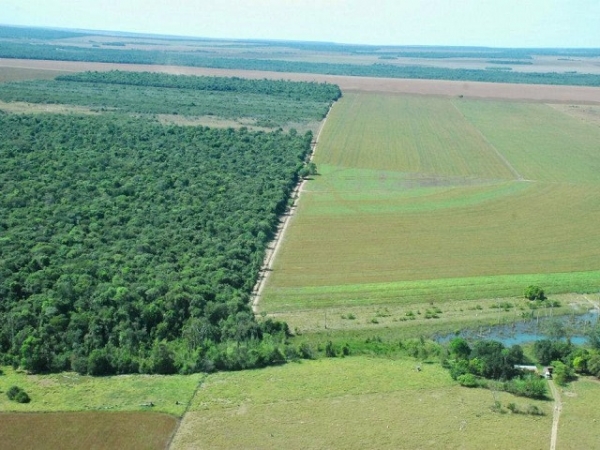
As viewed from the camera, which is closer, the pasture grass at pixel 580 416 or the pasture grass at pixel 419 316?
the pasture grass at pixel 580 416

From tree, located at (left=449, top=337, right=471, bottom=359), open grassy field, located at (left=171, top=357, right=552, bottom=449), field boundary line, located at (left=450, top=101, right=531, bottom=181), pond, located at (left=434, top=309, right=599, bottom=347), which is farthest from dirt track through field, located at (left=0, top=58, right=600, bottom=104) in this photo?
open grassy field, located at (left=171, top=357, right=552, bottom=449)

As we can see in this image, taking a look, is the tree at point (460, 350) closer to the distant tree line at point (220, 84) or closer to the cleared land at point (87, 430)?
the cleared land at point (87, 430)

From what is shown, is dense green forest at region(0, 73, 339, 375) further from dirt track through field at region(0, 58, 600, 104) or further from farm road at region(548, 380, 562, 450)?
dirt track through field at region(0, 58, 600, 104)

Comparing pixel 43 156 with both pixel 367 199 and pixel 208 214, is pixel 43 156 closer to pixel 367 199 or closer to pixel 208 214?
pixel 208 214

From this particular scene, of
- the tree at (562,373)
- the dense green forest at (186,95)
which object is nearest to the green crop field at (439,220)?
the tree at (562,373)

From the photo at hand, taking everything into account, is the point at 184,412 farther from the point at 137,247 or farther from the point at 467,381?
the point at 137,247

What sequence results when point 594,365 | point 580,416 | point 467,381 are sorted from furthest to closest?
1. point 594,365
2. point 467,381
3. point 580,416

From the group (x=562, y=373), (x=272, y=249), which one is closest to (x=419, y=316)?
(x=562, y=373)
